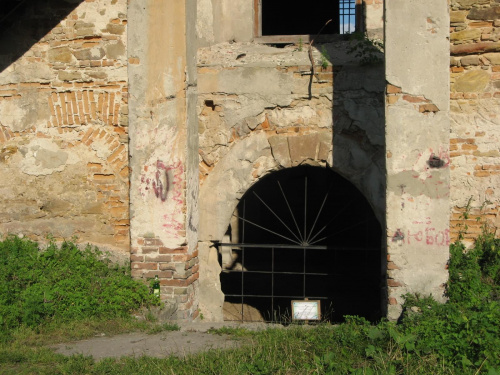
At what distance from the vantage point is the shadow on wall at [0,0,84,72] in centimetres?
708

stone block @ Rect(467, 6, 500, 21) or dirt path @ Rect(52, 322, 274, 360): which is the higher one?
stone block @ Rect(467, 6, 500, 21)

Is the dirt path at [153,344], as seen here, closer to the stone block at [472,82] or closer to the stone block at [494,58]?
the stone block at [472,82]

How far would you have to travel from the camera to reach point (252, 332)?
586cm

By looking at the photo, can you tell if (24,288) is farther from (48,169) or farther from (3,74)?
(3,74)

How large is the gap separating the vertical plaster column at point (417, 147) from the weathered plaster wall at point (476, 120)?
0.61 metres

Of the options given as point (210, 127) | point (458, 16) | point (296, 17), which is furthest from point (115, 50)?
point (296, 17)

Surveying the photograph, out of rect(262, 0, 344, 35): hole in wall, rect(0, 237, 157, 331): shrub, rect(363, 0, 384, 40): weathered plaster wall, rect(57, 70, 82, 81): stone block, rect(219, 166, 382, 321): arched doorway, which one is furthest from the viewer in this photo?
rect(262, 0, 344, 35): hole in wall

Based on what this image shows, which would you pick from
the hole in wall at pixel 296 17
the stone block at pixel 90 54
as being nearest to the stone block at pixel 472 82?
the stone block at pixel 90 54

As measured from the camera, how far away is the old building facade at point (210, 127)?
6.06 meters

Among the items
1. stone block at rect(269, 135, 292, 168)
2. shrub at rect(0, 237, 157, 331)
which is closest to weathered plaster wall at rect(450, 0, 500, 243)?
stone block at rect(269, 135, 292, 168)

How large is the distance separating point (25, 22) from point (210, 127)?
244cm

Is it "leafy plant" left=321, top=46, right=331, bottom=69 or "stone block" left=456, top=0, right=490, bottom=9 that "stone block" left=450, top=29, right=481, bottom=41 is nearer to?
"stone block" left=456, top=0, right=490, bottom=9

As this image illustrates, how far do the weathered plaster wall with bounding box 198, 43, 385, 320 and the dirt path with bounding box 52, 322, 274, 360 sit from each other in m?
1.14

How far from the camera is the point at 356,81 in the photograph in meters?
6.73
